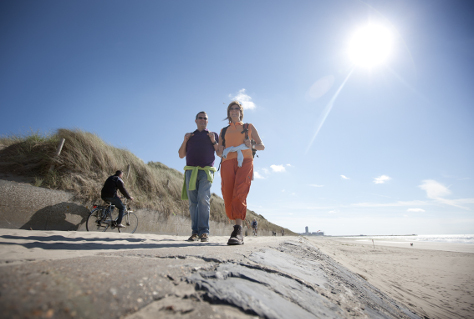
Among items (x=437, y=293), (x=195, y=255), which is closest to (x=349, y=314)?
(x=195, y=255)

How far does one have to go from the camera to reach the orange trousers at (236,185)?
289 centimetres

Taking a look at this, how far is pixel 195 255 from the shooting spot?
51.3 inches

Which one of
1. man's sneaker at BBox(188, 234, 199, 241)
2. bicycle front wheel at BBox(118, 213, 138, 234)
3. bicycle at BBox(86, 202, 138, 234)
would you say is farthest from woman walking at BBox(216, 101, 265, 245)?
bicycle front wheel at BBox(118, 213, 138, 234)

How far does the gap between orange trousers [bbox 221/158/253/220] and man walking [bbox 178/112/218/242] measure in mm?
357

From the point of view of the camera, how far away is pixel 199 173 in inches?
137

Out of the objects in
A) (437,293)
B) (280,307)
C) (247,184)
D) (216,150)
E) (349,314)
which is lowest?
(437,293)

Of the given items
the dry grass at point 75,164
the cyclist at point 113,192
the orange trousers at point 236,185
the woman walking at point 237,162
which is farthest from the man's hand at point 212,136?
the dry grass at point 75,164

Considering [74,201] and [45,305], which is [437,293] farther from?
[74,201]

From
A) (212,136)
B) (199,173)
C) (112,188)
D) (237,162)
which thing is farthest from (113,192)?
(237,162)

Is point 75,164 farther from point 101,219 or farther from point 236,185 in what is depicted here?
point 236,185

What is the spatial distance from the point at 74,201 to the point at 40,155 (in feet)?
5.44

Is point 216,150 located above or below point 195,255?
above

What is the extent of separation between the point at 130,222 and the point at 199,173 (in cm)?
403

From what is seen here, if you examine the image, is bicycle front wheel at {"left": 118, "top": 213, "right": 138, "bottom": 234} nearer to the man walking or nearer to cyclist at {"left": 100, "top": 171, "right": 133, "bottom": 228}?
cyclist at {"left": 100, "top": 171, "right": 133, "bottom": 228}
